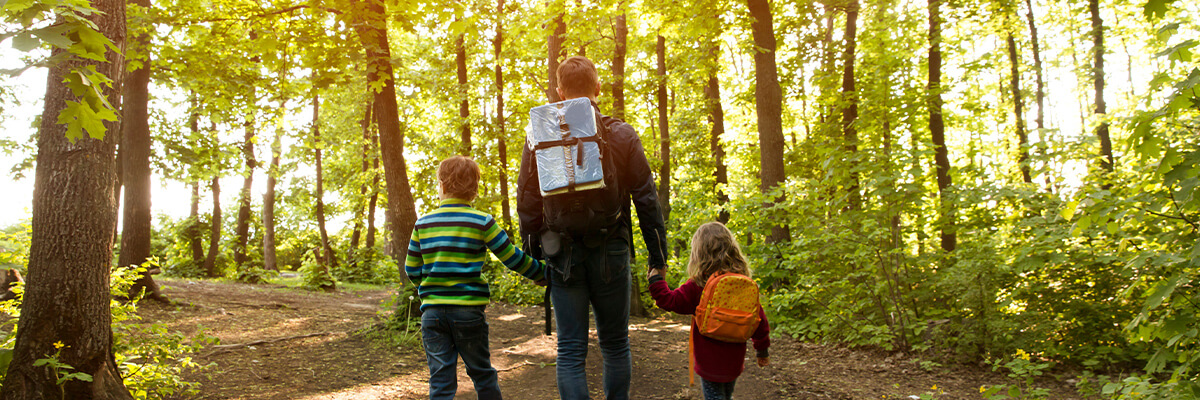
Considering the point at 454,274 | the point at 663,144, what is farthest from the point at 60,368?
the point at 663,144

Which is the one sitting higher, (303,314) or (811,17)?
(811,17)

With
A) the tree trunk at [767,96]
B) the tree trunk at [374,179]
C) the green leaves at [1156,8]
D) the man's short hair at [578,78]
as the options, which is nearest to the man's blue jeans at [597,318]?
the man's short hair at [578,78]

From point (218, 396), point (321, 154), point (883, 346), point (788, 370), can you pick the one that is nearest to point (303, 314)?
point (218, 396)

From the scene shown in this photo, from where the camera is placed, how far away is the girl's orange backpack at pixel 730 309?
3402mm

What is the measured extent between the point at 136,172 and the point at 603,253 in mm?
9250

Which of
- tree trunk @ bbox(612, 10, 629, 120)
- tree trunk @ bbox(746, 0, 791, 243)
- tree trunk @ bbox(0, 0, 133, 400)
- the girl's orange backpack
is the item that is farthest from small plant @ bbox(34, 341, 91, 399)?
tree trunk @ bbox(612, 10, 629, 120)

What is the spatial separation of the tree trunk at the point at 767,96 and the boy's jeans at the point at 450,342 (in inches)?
251

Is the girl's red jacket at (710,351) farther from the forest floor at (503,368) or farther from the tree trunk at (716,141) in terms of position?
the tree trunk at (716,141)

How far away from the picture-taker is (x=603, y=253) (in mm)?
3115

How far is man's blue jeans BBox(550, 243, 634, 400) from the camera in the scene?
10.3 feet

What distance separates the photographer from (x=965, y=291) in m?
6.51

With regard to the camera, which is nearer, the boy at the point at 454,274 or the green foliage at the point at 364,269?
the boy at the point at 454,274

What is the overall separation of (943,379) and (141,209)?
1072cm

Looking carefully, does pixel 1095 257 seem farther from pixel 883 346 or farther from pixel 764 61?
pixel 764 61
